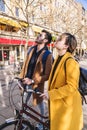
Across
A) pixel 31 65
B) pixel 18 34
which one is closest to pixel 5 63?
pixel 18 34

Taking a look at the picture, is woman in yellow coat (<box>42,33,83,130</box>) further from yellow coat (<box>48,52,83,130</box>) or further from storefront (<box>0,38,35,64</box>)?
storefront (<box>0,38,35,64</box>)

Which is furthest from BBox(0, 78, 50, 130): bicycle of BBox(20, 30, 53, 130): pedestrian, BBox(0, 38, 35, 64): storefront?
BBox(0, 38, 35, 64): storefront

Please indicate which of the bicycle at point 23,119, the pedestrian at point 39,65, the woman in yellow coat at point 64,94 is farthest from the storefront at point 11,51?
the woman in yellow coat at point 64,94

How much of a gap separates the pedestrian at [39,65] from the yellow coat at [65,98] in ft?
2.10

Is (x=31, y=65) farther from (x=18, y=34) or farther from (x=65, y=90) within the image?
(x=18, y=34)

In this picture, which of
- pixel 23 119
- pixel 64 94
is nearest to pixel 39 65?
pixel 23 119

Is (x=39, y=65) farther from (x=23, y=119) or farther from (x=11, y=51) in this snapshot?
(x=11, y=51)

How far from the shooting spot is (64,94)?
232 cm

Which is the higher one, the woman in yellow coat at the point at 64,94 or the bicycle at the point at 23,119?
the woman in yellow coat at the point at 64,94

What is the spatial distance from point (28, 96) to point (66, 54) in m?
1.15

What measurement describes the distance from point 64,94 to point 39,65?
1.06m

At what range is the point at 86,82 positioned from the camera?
2.67 meters

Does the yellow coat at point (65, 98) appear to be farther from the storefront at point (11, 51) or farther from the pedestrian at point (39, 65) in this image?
the storefront at point (11, 51)

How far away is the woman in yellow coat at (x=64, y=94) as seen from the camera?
2.34 m
